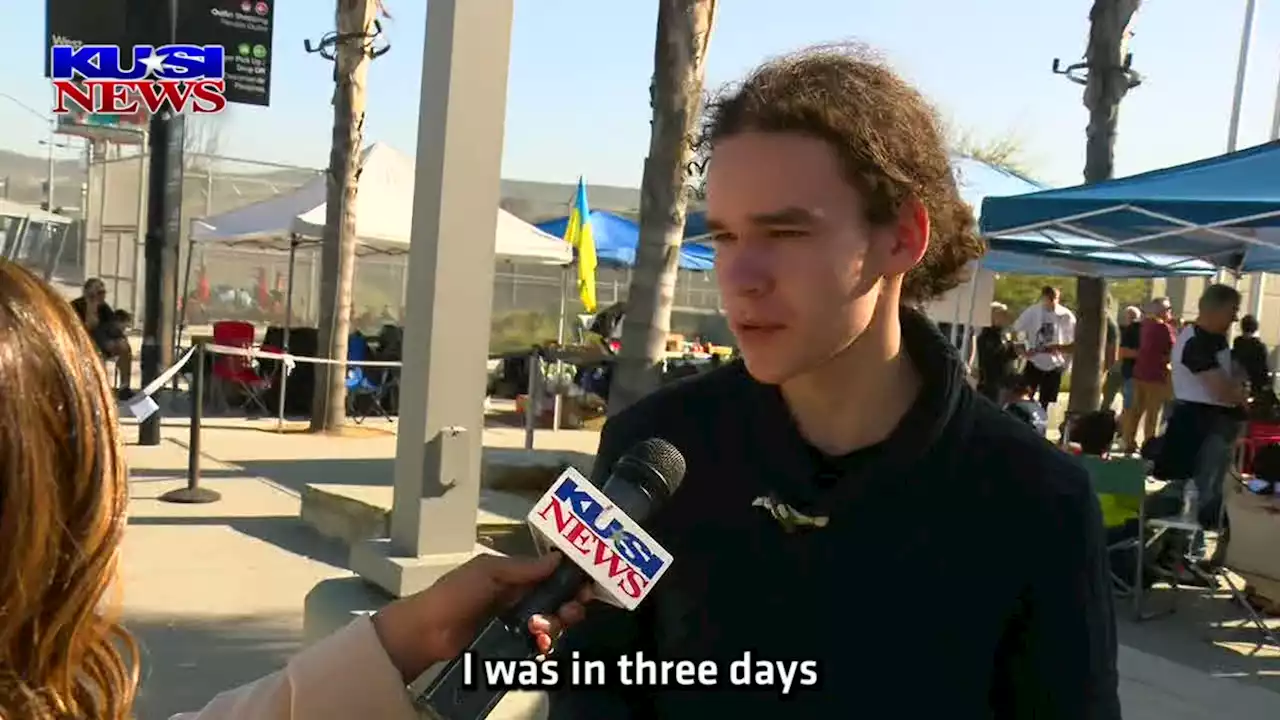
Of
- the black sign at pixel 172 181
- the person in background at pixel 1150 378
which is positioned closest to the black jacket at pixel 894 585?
the black sign at pixel 172 181

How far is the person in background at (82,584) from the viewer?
3.71ft

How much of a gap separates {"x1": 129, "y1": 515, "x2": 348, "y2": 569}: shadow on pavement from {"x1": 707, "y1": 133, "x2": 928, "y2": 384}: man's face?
5052mm

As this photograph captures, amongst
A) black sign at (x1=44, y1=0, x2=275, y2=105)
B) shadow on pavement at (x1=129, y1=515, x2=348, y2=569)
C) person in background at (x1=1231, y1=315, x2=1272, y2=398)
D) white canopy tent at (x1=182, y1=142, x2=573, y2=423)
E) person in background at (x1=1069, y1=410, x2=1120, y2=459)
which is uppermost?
black sign at (x1=44, y1=0, x2=275, y2=105)

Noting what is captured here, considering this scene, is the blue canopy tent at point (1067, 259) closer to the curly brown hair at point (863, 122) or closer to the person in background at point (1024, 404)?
the person in background at point (1024, 404)

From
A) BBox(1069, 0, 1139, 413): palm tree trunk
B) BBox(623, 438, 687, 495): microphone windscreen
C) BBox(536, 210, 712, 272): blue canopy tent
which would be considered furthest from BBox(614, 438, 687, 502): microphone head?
BBox(536, 210, 712, 272): blue canopy tent

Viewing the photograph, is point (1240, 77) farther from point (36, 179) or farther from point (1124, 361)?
point (36, 179)

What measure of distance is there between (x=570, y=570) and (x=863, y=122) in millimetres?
730

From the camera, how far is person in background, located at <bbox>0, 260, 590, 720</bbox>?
3.71 feet

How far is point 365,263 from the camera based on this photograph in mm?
21469

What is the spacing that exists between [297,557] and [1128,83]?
28.2 feet

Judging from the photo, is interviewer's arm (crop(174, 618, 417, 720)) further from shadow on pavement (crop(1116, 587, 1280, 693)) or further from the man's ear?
shadow on pavement (crop(1116, 587, 1280, 693))

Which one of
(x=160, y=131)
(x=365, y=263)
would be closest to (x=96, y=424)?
(x=160, y=131)

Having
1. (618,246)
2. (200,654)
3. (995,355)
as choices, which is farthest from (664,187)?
(618,246)

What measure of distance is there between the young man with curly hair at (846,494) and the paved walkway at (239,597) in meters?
2.76
